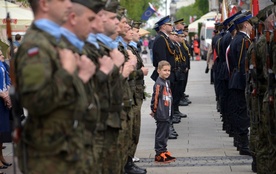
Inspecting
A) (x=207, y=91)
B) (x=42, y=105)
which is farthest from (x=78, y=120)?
(x=207, y=91)

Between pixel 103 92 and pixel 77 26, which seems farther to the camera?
pixel 103 92

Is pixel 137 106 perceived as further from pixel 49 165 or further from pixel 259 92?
pixel 49 165

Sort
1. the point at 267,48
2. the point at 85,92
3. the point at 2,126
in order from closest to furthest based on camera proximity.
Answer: the point at 85,92, the point at 267,48, the point at 2,126

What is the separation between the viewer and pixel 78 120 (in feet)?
19.0

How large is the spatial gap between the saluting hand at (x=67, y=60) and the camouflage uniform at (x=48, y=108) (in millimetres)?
28

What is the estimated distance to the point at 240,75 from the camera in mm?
13016

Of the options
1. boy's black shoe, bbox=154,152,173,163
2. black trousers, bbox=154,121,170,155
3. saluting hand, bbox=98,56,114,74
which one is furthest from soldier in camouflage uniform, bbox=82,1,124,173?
boy's black shoe, bbox=154,152,173,163

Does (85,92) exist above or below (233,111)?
above

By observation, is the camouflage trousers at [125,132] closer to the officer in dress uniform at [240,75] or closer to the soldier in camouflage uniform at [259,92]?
the soldier in camouflage uniform at [259,92]

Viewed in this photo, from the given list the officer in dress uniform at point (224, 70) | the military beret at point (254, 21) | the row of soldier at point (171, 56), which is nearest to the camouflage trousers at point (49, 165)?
the military beret at point (254, 21)

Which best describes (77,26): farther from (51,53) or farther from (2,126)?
(2,126)

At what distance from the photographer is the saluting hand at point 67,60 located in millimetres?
5590

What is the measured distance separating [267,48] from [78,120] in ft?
12.6

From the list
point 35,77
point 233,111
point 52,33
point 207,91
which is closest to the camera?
point 35,77
